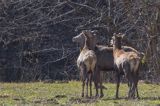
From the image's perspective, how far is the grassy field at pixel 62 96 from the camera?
13.6m

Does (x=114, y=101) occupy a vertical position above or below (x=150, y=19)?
below

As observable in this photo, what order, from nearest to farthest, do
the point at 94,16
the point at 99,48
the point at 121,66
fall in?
the point at 121,66 → the point at 99,48 → the point at 94,16

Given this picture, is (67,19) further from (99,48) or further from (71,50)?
(99,48)

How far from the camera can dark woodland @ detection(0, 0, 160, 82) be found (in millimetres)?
22469

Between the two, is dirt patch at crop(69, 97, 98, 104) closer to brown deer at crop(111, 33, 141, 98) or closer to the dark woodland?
brown deer at crop(111, 33, 141, 98)

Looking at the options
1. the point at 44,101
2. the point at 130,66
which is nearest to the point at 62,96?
the point at 44,101

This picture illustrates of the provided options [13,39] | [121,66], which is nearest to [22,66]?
[13,39]

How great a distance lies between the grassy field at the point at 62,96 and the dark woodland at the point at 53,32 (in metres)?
3.11

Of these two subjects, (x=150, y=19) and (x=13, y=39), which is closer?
(x=150, y=19)

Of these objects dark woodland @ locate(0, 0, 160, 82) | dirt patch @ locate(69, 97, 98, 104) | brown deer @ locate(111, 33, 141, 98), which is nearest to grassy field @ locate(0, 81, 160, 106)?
dirt patch @ locate(69, 97, 98, 104)

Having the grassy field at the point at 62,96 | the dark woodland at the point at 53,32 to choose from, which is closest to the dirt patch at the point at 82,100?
the grassy field at the point at 62,96

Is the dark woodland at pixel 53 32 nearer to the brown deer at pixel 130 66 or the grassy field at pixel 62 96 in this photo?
the grassy field at pixel 62 96

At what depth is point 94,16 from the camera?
77.2ft

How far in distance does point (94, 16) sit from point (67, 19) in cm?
134
